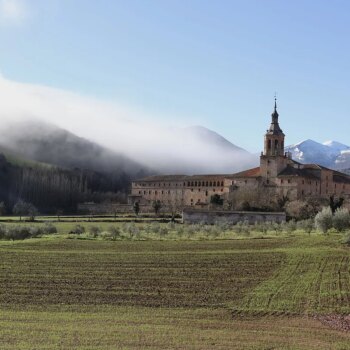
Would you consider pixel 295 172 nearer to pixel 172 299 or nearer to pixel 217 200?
pixel 217 200

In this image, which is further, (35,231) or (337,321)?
(35,231)

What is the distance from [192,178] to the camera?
13775 centimetres

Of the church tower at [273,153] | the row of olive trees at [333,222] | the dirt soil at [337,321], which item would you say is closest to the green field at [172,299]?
the dirt soil at [337,321]

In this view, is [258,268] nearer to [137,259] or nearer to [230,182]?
[137,259]

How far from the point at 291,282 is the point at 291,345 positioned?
1247cm

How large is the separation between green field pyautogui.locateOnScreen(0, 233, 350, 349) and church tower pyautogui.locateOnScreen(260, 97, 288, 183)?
6867 cm

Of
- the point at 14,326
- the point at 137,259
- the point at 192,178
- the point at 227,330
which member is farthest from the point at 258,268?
the point at 192,178

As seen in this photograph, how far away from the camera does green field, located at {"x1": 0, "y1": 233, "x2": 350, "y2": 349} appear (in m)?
21.7

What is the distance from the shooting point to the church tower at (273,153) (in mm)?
117688

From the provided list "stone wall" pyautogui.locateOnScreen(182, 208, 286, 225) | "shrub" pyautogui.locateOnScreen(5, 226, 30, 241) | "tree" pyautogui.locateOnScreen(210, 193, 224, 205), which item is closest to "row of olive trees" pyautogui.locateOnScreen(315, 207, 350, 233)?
"stone wall" pyautogui.locateOnScreen(182, 208, 286, 225)

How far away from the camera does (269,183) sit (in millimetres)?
116938

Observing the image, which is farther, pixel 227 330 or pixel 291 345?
pixel 227 330

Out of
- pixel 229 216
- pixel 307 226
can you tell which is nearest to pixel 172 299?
pixel 307 226

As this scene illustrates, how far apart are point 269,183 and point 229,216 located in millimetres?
26805
